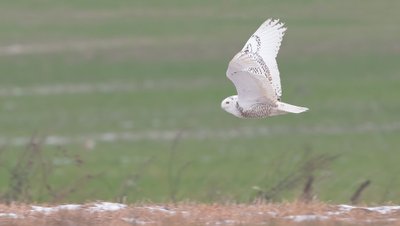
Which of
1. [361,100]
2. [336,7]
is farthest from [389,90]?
[336,7]

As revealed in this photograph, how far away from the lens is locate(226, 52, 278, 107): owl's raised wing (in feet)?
31.9

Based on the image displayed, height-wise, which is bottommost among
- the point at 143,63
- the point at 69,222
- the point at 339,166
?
the point at 69,222

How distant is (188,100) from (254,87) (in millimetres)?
20080

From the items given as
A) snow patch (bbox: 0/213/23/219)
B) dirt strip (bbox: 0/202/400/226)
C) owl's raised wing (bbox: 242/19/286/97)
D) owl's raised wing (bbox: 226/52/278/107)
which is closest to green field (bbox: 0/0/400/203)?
owl's raised wing (bbox: 242/19/286/97)

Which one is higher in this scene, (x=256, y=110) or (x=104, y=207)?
(x=256, y=110)

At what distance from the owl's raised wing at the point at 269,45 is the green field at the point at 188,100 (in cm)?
126

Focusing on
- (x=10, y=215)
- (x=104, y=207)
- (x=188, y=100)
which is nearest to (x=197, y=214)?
(x=104, y=207)

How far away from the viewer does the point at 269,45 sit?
10625mm

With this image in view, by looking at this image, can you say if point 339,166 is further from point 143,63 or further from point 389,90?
point 143,63

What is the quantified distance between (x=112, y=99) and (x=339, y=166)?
10.6 meters

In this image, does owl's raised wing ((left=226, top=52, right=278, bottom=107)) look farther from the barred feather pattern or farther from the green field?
the green field

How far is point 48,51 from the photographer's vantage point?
131 ft

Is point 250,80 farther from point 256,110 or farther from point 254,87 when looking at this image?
point 256,110

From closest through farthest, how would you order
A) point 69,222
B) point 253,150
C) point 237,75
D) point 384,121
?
point 69,222, point 237,75, point 253,150, point 384,121
